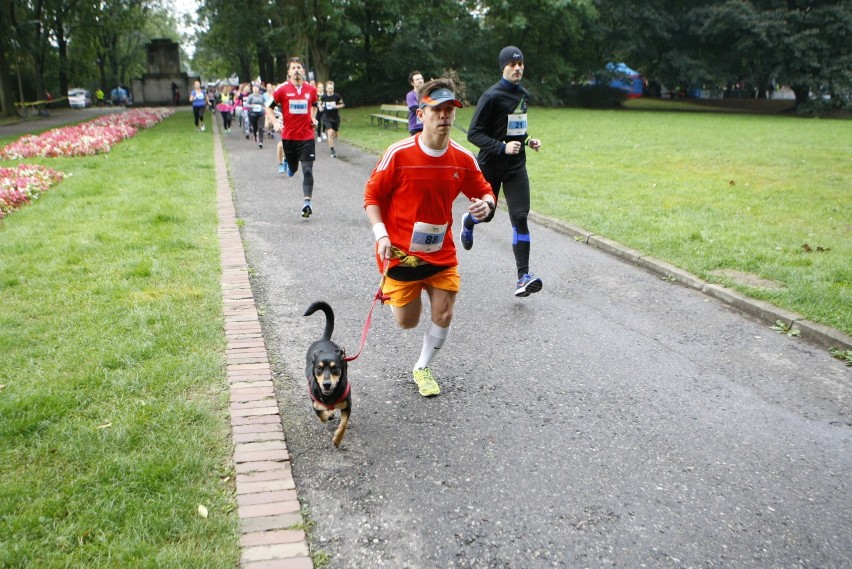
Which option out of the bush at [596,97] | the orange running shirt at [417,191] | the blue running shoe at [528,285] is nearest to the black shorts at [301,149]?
the blue running shoe at [528,285]

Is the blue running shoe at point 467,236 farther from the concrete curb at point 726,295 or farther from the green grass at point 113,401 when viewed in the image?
the green grass at point 113,401

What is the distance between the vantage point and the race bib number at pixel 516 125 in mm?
6623

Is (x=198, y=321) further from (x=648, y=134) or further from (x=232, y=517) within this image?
(x=648, y=134)

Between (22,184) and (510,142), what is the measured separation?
9.02 m

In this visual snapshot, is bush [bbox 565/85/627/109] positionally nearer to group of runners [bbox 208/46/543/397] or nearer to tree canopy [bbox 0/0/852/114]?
tree canopy [bbox 0/0/852/114]

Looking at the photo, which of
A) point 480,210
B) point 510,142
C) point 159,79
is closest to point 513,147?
point 510,142

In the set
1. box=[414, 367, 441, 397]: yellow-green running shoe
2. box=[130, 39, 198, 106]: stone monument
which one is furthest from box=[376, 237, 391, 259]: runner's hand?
box=[130, 39, 198, 106]: stone monument

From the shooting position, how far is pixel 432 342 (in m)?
4.61

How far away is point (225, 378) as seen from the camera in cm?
453

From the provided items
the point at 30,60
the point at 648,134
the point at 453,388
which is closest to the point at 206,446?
the point at 453,388

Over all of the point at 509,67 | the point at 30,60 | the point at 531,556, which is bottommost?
the point at 531,556

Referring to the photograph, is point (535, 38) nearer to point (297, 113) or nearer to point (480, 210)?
point (297, 113)

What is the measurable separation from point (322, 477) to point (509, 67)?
425 cm

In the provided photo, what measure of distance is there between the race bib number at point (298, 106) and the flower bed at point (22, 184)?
4.33 metres
